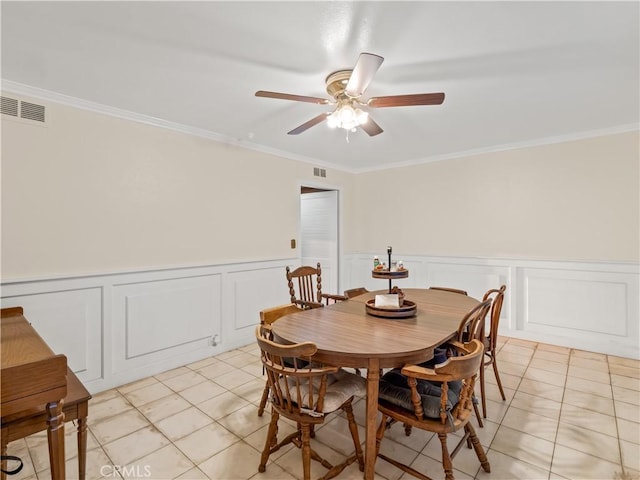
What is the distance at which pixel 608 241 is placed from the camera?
3.44 m

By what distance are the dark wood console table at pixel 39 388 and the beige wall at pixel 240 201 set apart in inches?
56.3

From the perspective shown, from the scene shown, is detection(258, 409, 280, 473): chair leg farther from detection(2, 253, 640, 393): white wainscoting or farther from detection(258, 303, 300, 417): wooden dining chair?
detection(2, 253, 640, 393): white wainscoting

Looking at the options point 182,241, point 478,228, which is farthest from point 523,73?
point 182,241

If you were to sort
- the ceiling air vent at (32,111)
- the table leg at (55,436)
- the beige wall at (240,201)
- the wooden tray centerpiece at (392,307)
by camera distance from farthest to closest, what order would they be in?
the beige wall at (240,201), the ceiling air vent at (32,111), the wooden tray centerpiece at (392,307), the table leg at (55,436)

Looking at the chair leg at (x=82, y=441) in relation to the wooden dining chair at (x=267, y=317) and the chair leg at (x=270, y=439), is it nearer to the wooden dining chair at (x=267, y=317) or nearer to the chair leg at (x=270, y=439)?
the chair leg at (x=270, y=439)

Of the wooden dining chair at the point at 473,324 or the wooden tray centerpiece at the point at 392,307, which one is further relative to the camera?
the wooden tray centerpiece at the point at 392,307

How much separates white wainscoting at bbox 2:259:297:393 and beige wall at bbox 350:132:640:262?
2.34m

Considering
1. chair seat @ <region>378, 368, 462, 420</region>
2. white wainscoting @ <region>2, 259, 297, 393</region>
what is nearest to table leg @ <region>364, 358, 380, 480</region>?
chair seat @ <region>378, 368, 462, 420</region>

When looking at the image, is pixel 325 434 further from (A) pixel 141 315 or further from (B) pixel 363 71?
(B) pixel 363 71

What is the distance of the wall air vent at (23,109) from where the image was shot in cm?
227

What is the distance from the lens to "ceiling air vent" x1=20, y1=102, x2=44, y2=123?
7.63 ft

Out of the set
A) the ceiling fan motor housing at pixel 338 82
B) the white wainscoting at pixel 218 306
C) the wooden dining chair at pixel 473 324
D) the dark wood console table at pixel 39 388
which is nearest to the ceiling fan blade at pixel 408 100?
the ceiling fan motor housing at pixel 338 82

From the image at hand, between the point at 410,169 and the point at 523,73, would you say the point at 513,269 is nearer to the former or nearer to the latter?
the point at 410,169

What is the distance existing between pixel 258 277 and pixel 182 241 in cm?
104
